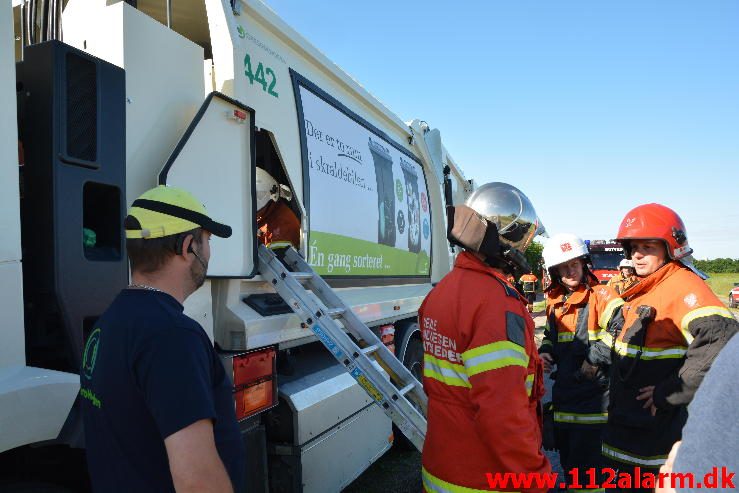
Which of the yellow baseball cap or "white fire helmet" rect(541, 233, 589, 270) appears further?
"white fire helmet" rect(541, 233, 589, 270)

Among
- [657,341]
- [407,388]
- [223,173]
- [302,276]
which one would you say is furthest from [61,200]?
[657,341]

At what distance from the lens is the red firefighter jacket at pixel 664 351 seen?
8.02 ft

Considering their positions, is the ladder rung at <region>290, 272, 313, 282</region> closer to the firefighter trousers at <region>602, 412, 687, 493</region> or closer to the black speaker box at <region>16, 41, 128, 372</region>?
the black speaker box at <region>16, 41, 128, 372</region>

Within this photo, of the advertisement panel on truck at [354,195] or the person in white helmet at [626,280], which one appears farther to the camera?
the advertisement panel on truck at [354,195]

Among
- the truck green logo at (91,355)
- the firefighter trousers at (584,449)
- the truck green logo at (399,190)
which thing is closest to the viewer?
the truck green logo at (91,355)

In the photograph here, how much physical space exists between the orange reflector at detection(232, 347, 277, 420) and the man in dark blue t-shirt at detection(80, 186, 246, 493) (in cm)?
114

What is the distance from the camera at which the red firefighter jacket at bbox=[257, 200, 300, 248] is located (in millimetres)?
3414

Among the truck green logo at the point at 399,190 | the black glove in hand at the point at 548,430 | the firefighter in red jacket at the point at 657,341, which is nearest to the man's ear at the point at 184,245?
the firefighter in red jacket at the point at 657,341

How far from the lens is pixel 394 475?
14.2 ft

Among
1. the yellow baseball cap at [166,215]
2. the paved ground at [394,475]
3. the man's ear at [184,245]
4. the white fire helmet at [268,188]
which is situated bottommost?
the paved ground at [394,475]

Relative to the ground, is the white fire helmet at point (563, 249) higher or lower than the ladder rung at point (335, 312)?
higher

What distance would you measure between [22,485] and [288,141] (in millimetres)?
2202

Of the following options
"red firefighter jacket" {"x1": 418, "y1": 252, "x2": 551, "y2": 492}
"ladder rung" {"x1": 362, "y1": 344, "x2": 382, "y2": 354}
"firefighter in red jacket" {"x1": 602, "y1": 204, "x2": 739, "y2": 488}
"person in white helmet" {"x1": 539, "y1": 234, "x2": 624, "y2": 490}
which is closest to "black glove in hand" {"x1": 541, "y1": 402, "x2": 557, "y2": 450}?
"person in white helmet" {"x1": 539, "y1": 234, "x2": 624, "y2": 490}

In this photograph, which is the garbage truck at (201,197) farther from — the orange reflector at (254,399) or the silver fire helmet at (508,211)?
the silver fire helmet at (508,211)
